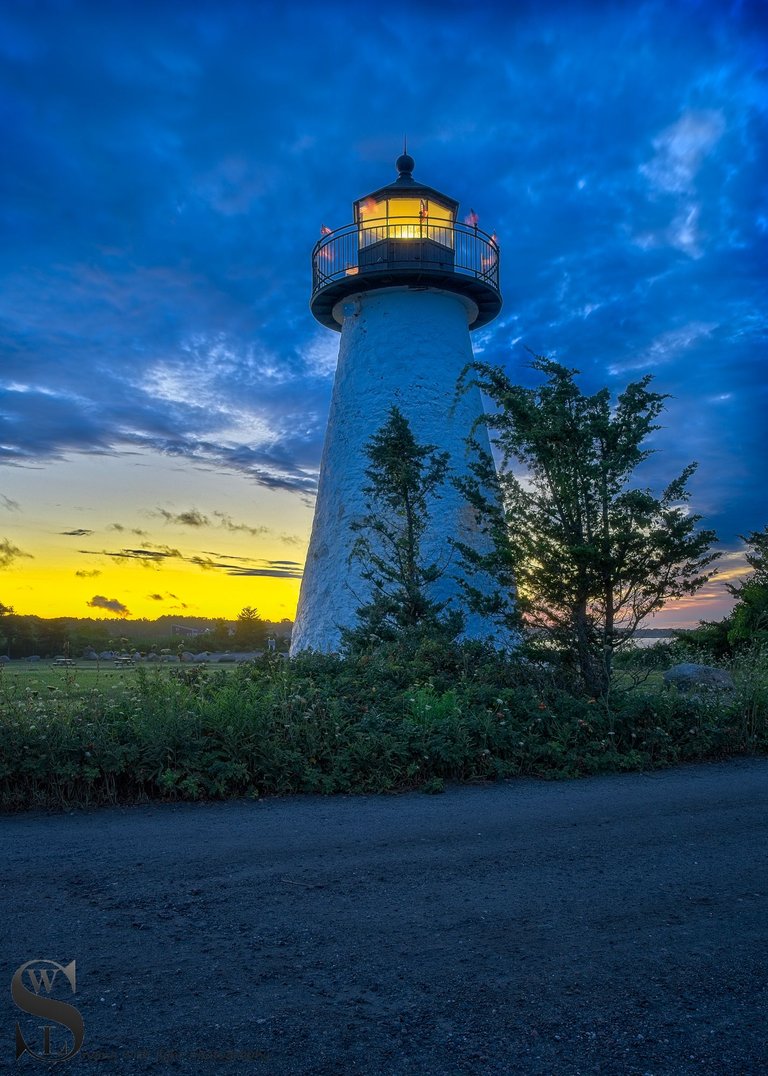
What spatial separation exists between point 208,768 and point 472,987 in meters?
4.31

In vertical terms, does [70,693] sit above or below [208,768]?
above

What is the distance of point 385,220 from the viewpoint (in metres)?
19.0

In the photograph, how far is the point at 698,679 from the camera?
13531mm

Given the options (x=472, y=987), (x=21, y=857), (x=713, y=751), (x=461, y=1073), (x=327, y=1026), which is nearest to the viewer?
(x=461, y=1073)

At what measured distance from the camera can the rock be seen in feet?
36.8

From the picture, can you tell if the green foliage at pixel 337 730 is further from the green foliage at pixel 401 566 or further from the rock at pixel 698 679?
the green foliage at pixel 401 566

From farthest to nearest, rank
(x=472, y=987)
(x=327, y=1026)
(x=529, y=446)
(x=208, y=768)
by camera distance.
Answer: (x=529, y=446) → (x=208, y=768) → (x=472, y=987) → (x=327, y=1026)

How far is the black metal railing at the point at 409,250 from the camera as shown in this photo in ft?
61.7

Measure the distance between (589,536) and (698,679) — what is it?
14.8ft

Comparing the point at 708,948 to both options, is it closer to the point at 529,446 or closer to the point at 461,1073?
the point at 461,1073

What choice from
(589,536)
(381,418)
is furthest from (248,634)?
(589,536)

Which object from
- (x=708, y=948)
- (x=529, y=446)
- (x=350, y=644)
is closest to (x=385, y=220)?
(x=529, y=446)

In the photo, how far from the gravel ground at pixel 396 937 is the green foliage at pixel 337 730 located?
24.7 inches
